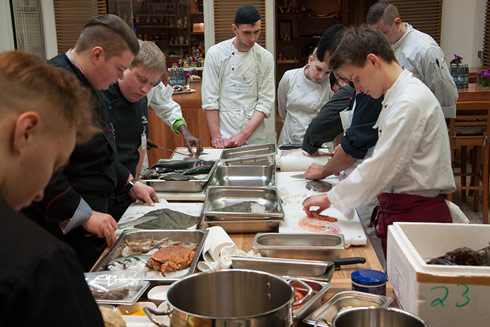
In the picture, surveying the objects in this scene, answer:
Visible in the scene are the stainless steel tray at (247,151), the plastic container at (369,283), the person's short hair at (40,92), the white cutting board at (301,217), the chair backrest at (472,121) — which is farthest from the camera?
the chair backrest at (472,121)

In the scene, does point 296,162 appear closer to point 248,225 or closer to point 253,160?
point 253,160

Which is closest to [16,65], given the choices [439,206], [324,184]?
[439,206]

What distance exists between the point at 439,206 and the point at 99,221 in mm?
1278

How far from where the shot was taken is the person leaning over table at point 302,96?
3.99 metres

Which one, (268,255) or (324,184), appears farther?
(324,184)

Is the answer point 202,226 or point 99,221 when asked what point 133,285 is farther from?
point 202,226

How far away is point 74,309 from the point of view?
0.70 m

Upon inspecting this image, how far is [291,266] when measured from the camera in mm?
1602

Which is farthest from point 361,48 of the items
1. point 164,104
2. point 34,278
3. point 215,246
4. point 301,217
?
point 164,104

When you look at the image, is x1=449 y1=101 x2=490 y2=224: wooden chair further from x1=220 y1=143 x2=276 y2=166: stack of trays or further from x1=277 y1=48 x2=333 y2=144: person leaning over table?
x1=220 y1=143 x2=276 y2=166: stack of trays

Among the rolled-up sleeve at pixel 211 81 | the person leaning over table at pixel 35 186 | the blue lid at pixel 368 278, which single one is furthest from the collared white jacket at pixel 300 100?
the person leaning over table at pixel 35 186

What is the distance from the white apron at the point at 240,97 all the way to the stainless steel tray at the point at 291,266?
8.03ft

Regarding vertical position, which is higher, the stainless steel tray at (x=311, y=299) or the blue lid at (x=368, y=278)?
the blue lid at (x=368, y=278)

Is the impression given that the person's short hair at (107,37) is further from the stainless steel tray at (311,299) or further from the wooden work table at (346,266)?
the stainless steel tray at (311,299)
